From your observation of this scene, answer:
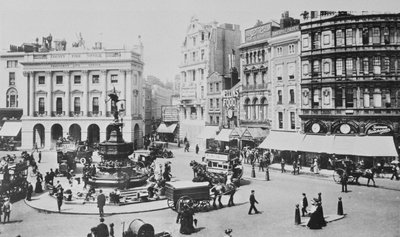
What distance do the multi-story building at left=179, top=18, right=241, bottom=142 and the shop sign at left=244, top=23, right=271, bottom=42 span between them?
7.80 meters

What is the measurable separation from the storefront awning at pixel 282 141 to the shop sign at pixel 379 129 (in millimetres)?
6762

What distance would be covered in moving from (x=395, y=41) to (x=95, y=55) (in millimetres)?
40862

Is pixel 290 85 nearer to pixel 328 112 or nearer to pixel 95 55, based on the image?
pixel 328 112

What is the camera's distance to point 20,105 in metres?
60.0

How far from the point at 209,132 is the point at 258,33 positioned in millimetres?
15660

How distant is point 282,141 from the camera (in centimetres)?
3959

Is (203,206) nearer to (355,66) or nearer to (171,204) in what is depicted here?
(171,204)

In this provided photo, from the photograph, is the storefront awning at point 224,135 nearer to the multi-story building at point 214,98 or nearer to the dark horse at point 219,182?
the multi-story building at point 214,98

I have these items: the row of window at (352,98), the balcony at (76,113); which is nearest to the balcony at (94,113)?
the balcony at (76,113)

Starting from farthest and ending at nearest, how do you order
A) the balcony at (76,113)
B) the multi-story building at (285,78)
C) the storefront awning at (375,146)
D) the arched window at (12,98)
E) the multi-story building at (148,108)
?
the multi-story building at (148,108), the arched window at (12,98), the balcony at (76,113), the multi-story building at (285,78), the storefront awning at (375,146)

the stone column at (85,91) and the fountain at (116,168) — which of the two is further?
the stone column at (85,91)

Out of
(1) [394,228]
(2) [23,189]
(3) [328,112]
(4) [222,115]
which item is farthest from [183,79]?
(1) [394,228]

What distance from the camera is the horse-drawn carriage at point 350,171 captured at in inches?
1060

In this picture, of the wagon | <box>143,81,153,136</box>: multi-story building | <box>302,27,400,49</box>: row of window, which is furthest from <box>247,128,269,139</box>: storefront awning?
<box>143,81,153,136</box>: multi-story building
